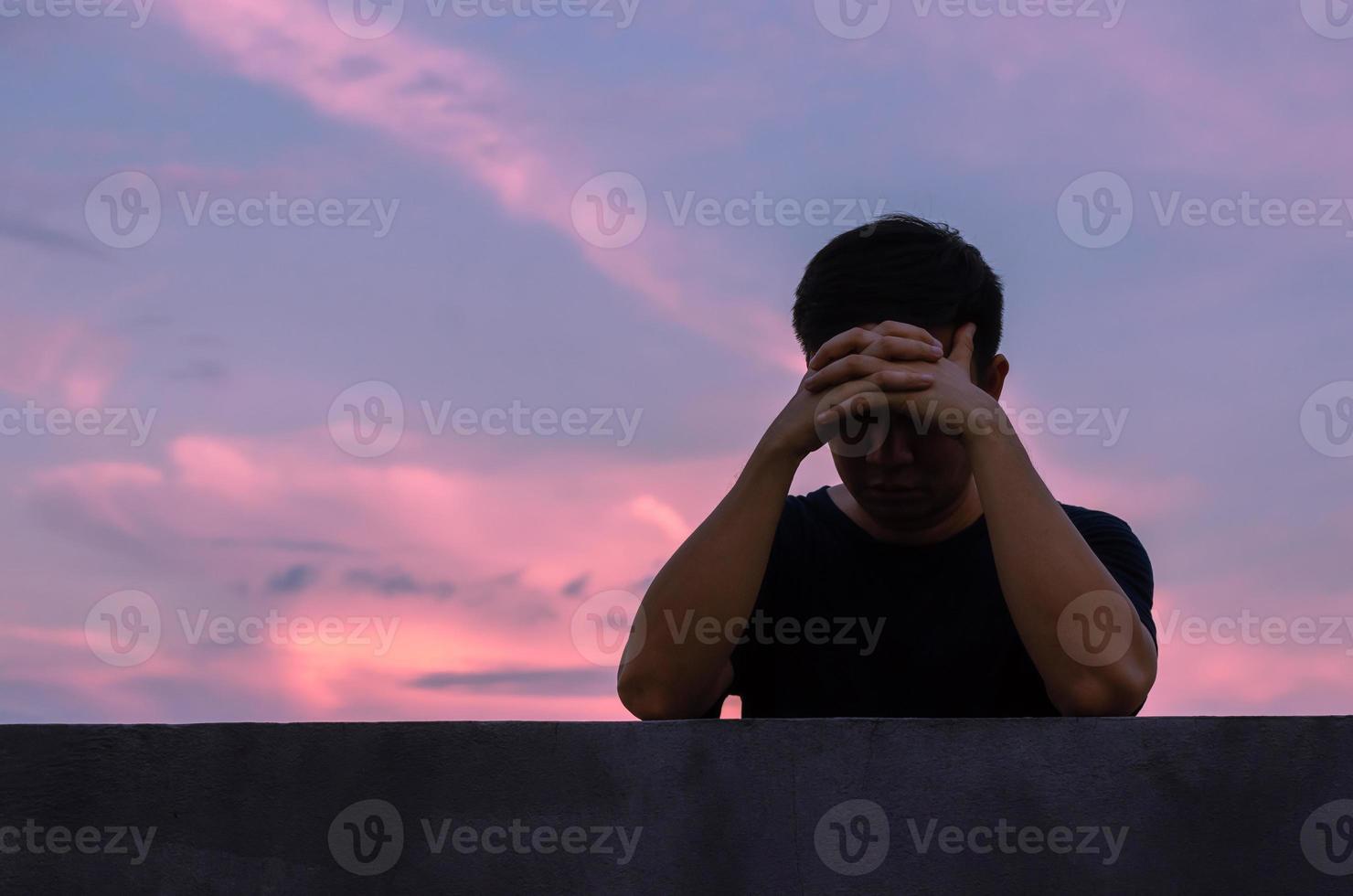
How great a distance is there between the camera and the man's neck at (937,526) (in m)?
2.93

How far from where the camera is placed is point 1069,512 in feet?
9.59

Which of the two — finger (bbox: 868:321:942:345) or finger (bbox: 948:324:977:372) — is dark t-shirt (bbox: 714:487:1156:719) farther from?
finger (bbox: 868:321:942:345)

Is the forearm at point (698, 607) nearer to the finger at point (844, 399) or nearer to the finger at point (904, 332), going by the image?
the finger at point (844, 399)

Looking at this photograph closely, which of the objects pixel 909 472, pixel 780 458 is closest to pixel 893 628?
pixel 909 472

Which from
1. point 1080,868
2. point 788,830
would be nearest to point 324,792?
point 788,830

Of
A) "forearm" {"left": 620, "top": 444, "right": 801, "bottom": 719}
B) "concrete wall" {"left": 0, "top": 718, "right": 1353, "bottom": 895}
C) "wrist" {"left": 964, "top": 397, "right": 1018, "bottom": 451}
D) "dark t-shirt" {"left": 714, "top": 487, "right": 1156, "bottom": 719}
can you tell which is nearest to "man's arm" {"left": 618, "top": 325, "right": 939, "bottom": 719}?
"forearm" {"left": 620, "top": 444, "right": 801, "bottom": 719}

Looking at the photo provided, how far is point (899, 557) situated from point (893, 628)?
0.22 meters

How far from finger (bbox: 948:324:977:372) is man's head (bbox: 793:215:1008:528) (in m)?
0.01

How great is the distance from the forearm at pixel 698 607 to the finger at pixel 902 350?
1.33 ft

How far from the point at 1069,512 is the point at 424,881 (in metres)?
1.78

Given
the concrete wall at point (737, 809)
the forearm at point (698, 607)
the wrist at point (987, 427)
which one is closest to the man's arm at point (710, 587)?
the forearm at point (698, 607)

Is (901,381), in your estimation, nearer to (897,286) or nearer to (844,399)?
(844,399)

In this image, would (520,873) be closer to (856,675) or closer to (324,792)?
(324,792)

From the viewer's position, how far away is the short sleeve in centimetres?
275
